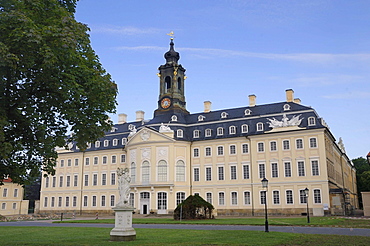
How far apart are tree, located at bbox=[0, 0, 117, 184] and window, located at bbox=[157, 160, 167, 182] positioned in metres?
35.7

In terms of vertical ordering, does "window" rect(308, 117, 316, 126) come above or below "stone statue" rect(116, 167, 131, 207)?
above

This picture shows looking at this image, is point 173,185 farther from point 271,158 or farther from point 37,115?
point 37,115

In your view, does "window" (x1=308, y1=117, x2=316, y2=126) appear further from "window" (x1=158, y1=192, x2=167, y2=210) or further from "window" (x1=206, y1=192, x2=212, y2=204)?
"window" (x1=158, y1=192, x2=167, y2=210)

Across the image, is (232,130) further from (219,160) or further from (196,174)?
(196,174)

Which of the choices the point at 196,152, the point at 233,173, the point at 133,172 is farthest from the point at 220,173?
the point at 133,172

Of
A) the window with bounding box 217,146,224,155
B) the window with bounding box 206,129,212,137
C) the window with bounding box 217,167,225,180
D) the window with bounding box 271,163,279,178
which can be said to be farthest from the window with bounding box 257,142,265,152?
the window with bounding box 206,129,212,137

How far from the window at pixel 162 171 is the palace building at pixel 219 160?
53mm

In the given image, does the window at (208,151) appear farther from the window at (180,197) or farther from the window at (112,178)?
the window at (112,178)

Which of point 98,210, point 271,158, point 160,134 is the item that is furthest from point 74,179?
point 271,158

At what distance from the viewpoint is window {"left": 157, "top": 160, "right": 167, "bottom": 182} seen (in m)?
50.6

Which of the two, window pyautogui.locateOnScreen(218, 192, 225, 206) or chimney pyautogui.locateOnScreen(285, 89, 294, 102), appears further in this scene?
chimney pyautogui.locateOnScreen(285, 89, 294, 102)

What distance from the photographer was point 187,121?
56.6 m

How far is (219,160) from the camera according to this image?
50969 mm

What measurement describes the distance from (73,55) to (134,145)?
41260 mm
